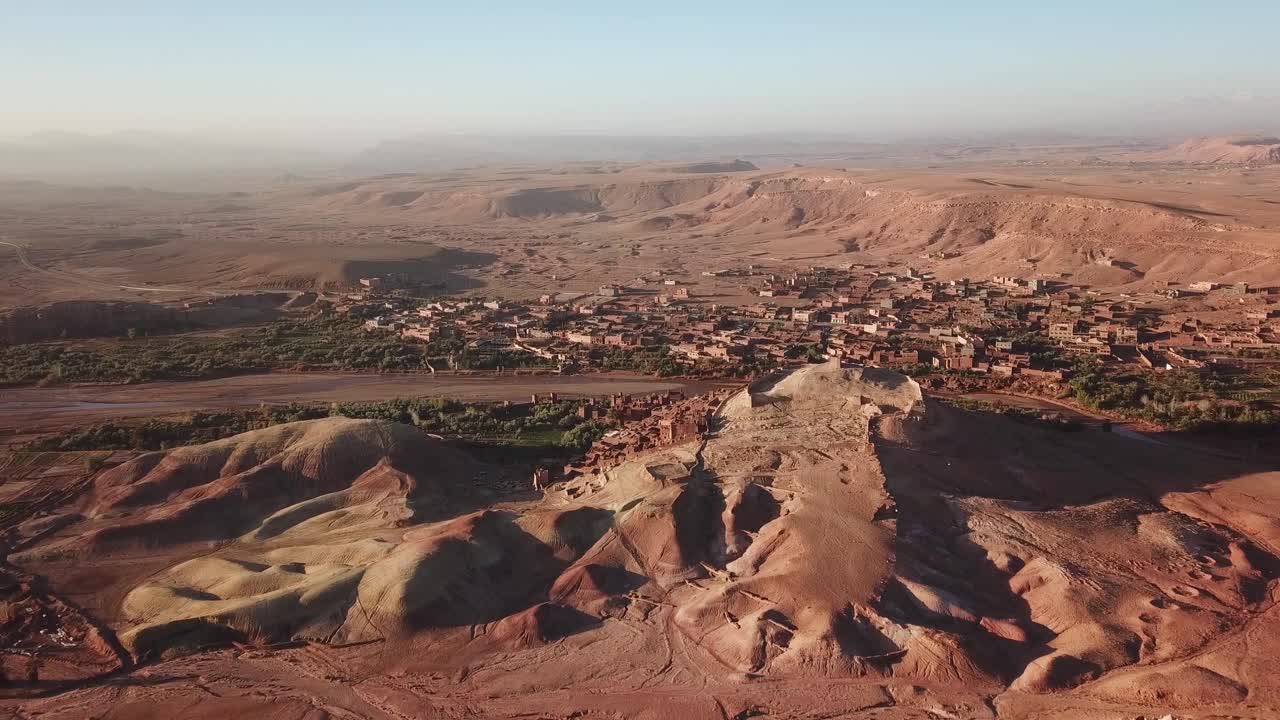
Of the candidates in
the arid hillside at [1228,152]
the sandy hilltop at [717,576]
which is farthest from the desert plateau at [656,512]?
the arid hillside at [1228,152]

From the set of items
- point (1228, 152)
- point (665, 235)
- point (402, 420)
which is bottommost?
point (402, 420)

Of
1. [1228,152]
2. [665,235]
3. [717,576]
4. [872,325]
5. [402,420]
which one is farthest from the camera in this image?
[1228,152]

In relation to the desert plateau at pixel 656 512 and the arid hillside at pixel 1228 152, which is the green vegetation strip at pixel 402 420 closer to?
the desert plateau at pixel 656 512

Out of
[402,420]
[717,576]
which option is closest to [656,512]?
[717,576]

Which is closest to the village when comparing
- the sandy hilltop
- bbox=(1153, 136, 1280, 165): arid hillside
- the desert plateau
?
the desert plateau

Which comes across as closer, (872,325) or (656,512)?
(656,512)

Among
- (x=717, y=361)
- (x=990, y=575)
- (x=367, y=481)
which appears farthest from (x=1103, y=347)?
(x=367, y=481)

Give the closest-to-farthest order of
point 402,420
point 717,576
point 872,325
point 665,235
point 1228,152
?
1. point 717,576
2. point 402,420
3. point 872,325
4. point 665,235
5. point 1228,152

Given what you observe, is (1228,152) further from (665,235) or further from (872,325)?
(872,325)

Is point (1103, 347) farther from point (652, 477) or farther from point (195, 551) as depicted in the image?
point (195, 551)
